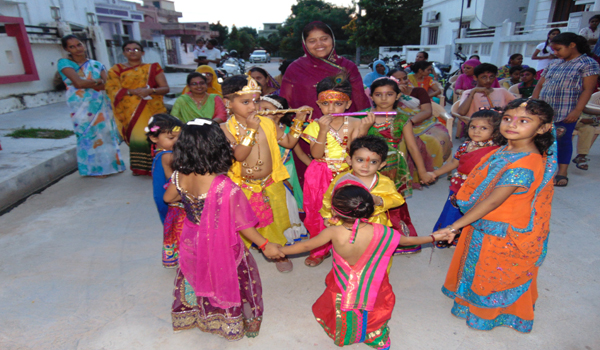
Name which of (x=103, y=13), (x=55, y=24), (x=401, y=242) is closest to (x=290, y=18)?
(x=103, y=13)

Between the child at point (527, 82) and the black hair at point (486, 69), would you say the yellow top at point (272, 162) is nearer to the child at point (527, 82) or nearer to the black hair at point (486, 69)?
the black hair at point (486, 69)

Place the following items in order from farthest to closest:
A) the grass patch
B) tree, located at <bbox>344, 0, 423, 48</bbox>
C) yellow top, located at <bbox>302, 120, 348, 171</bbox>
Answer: tree, located at <bbox>344, 0, 423, 48</bbox> < the grass patch < yellow top, located at <bbox>302, 120, 348, 171</bbox>

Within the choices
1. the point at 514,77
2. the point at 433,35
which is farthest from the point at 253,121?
the point at 433,35

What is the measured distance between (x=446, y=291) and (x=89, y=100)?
4.82m

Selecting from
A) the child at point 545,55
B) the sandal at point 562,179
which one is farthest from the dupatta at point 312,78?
the child at point 545,55

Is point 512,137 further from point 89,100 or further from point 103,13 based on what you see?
point 103,13

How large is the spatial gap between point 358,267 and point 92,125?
4.44 meters

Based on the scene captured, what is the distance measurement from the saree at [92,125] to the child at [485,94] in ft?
16.0

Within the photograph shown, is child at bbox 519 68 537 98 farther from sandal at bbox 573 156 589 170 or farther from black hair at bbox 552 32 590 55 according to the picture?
black hair at bbox 552 32 590 55

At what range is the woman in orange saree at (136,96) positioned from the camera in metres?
4.53

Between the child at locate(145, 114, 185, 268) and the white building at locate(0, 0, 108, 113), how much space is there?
25.6 feet

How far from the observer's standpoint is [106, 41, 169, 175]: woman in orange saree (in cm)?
453

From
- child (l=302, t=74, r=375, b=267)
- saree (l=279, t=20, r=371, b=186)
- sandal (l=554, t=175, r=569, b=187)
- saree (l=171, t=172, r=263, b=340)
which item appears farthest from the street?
saree (l=279, t=20, r=371, b=186)

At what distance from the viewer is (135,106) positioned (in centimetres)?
471
